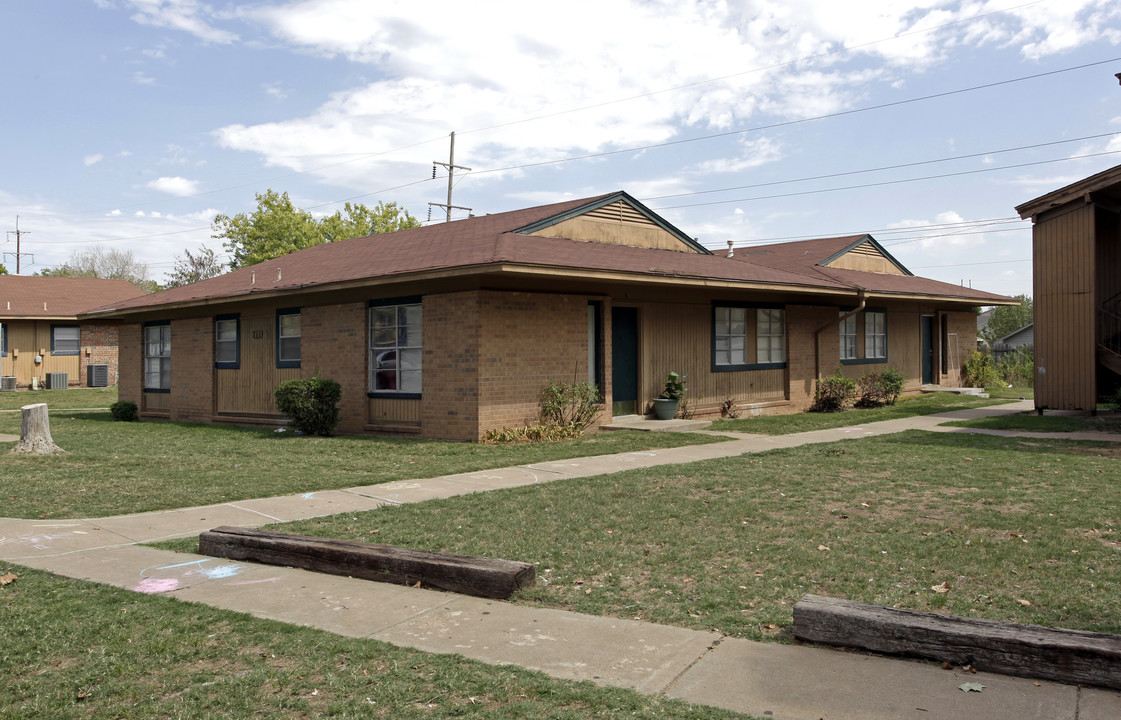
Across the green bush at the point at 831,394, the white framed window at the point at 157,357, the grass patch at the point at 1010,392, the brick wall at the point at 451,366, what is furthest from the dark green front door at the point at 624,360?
the grass patch at the point at 1010,392

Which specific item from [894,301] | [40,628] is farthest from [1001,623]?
[894,301]

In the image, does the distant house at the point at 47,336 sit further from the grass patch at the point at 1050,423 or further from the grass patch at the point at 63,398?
the grass patch at the point at 1050,423

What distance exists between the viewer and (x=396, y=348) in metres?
15.5

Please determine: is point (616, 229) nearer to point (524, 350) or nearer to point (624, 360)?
point (624, 360)

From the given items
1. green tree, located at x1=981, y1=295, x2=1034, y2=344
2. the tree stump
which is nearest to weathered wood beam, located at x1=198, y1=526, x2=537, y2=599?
the tree stump

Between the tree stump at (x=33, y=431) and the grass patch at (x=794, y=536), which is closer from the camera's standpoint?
the grass patch at (x=794, y=536)

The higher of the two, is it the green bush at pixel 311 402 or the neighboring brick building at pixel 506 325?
the neighboring brick building at pixel 506 325

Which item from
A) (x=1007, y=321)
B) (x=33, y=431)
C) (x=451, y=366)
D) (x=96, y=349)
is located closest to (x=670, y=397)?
(x=451, y=366)

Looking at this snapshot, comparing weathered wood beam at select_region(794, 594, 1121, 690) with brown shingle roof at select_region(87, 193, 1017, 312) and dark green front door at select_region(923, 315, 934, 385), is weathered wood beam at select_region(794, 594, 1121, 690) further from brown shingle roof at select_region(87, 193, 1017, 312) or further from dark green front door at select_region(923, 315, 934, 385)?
dark green front door at select_region(923, 315, 934, 385)

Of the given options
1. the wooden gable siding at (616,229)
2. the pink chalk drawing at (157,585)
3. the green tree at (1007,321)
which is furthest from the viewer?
the green tree at (1007,321)

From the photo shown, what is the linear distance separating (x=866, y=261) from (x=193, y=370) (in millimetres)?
19277

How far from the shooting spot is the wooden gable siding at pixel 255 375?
18.3m

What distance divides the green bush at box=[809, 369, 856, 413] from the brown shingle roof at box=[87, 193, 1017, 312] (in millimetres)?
2349

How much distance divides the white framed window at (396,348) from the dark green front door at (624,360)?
3.74 metres
